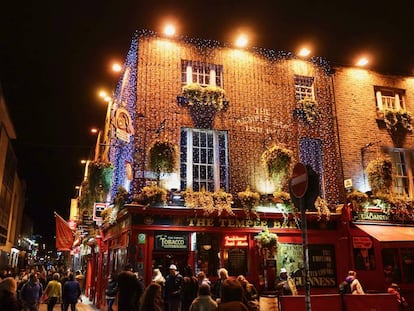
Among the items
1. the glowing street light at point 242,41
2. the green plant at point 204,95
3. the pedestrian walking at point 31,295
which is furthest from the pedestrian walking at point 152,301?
the glowing street light at point 242,41

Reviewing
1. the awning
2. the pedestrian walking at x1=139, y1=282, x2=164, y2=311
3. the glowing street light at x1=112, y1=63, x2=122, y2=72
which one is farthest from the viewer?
the glowing street light at x1=112, y1=63, x2=122, y2=72

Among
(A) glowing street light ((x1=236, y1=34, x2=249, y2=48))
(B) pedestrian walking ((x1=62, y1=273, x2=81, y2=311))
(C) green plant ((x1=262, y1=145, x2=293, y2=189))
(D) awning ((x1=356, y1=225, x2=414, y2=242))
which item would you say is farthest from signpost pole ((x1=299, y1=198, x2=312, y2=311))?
(A) glowing street light ((x1=236, y1=34, x2=249, y2=48))

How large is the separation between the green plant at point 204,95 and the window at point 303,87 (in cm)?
355

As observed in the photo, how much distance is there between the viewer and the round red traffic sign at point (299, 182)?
6.12m

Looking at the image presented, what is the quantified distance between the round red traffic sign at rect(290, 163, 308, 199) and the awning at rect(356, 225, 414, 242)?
29.5 ft

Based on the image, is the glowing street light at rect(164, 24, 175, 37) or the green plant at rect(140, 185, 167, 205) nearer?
the green plant at rect(140, 185, 167, 205)

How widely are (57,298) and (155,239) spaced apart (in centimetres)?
413

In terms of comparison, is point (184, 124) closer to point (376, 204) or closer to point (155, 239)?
point (155, 239)

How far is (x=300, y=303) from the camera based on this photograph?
1022 centimetres

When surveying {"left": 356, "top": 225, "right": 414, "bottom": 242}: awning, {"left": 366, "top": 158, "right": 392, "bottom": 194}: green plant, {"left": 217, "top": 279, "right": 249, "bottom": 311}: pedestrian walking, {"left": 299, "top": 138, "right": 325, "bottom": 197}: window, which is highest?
{"left": 299, "top": 138, "right": 325, "bottom": 197}: window

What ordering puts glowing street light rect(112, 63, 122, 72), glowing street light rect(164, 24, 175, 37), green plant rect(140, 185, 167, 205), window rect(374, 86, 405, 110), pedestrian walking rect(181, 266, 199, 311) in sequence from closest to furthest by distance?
1. pedestrian walking rect(181, 266, 199, 311)
2. green plant rect(140, 185, 167, 205)
3. glowing street light rect(164, 24, 175, 37)
4. glowing street light rect(112, 63, 122, 72)
5. window rect(374, 86, 405, 110)

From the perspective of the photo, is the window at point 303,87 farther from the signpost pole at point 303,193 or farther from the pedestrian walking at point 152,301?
the pedestrian walking at point 152,301

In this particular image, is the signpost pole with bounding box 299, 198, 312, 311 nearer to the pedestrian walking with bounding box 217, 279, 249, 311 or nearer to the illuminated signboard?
the pedestrian walking with bounding box 217, 279, 249, 311

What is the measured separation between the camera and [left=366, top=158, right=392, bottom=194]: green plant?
615 inches
